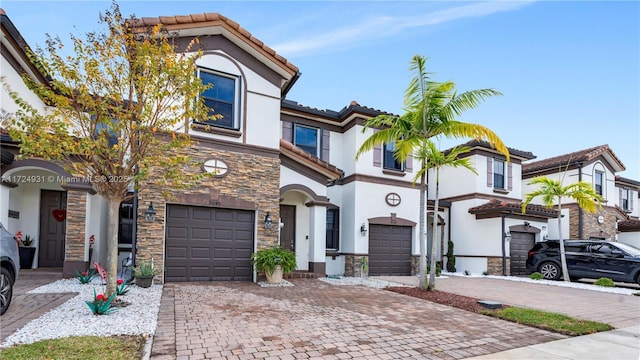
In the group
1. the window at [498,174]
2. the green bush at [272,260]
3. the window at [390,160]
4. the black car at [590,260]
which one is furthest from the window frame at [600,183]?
the green bush at [272,260]

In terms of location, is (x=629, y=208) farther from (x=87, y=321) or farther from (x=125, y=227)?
(x=87, y=321)

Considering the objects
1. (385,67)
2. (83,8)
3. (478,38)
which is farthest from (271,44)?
(478,38)

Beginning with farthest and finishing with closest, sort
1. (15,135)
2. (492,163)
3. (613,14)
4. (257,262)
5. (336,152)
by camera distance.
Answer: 1. (492,163)
2. (336,152)
3. (257,262)
4. (613,14)
5. (15,135)

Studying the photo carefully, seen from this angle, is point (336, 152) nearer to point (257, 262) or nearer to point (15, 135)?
point (257, 262)

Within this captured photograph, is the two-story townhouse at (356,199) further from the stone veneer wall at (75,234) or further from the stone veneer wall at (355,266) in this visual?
the stone veneer wall at (75,234)

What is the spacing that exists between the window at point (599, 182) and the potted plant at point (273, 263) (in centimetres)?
1950

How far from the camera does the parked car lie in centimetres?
601

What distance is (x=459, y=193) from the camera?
19.1 metres

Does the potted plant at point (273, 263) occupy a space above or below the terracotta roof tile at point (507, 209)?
below

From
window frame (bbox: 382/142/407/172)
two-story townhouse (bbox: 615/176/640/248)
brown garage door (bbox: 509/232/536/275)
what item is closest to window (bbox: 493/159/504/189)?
brown garage door (bbox: 509/232/536/275)

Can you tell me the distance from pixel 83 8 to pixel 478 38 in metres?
10.7

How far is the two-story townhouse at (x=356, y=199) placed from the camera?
1449 centimetres

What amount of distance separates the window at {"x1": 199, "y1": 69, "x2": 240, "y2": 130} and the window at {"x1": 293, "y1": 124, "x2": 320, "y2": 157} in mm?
3777

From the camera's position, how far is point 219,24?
10.9 meters
